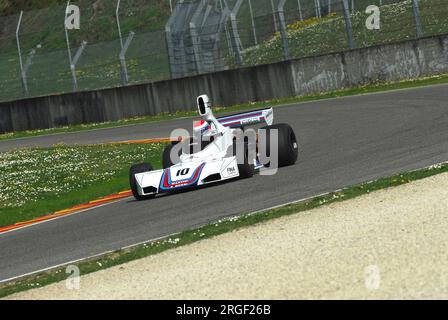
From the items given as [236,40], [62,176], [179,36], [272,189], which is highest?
[179,36]

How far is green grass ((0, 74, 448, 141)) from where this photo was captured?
2380 cm

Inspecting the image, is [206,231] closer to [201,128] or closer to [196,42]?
[201,128]

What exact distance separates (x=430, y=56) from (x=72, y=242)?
14.6m

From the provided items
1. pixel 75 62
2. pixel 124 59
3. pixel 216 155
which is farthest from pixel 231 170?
pixel 75 62

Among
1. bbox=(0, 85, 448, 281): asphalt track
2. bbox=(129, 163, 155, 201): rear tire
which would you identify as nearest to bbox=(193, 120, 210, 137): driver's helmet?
bbox=(129, 163, 155, 201): rear tire

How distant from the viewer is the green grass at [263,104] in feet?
78.1

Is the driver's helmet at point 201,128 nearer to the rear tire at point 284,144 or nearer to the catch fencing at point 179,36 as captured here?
the rear tire at point 284,144

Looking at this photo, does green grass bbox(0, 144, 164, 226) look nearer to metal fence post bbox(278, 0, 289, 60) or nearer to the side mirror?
the side mirror

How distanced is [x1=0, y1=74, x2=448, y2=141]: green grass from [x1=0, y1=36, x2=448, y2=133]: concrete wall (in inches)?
9.2

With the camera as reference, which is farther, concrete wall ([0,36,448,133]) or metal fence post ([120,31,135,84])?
metal fence post ([120,31,135,84])

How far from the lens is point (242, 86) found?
26.8 meters

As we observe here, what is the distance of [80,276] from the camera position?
9.03 metres

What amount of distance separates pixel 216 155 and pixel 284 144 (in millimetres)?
971

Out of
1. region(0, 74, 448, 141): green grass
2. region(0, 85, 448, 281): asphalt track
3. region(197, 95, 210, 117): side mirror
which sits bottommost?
region(0, 85, 448, 281): asphalt track
